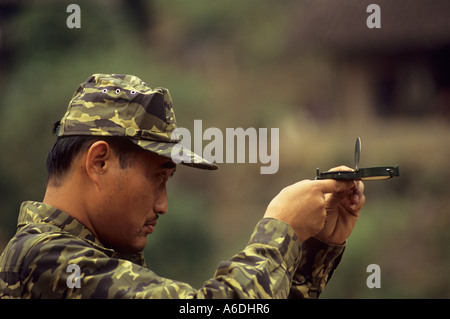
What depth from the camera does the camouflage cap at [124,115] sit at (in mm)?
1356

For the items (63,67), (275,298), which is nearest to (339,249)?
(275,298)

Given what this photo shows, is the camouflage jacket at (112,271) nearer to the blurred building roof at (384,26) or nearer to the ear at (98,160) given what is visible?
the ear at (98,160)

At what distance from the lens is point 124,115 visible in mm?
1359

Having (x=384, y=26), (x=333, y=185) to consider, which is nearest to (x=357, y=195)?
(x=333, y=185)

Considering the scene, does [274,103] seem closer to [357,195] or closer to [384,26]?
[384,26]

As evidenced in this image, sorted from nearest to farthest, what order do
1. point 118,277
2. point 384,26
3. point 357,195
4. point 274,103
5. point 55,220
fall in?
point 118,277
point 55,220
point 357,195
point 384,26
point 274,103

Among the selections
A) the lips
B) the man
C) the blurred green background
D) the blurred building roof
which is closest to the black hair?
the man

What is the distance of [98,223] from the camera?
1.39 m

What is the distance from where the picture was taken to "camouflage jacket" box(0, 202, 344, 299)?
47.8 inches

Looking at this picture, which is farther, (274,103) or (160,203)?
(274,103)

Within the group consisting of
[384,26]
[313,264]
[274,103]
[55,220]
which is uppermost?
[384,26]

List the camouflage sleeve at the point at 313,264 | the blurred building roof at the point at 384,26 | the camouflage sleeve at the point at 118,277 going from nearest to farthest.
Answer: the camouflage sleeve at the point at 118,277, the camouflage sleeve at the point at 313,264, the blurred building roof at the point at 384,26

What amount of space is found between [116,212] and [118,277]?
0.18 m

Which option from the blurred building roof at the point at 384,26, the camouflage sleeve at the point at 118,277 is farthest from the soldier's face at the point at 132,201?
the blurred building roof at the point at 384,26
